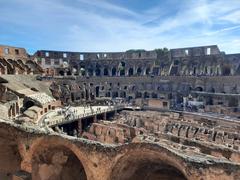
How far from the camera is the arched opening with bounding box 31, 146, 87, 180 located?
1357 centimetres

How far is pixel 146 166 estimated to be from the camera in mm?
12953

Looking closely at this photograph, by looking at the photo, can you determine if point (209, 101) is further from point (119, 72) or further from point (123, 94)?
point (119, 72)

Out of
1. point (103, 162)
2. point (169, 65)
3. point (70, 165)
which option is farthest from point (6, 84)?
point (169, 65)

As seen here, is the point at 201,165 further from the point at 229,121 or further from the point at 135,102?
the point at 135,102

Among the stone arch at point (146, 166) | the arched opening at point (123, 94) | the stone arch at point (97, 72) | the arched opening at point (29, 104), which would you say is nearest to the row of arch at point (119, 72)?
the stone arch at point (97, 72)

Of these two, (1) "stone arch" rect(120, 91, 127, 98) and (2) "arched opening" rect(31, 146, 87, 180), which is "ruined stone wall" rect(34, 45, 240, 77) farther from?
(2) "arched opening" rect(31, 146, 87, 180)

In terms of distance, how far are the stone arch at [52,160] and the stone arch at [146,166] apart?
2475mm

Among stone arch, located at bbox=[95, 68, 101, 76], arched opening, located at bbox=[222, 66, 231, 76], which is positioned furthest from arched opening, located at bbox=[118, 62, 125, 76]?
arched opening, located at bbox=[222, 66, 231, 76]

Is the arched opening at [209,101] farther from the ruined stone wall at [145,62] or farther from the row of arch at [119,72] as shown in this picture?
the row of arch at [119,72]

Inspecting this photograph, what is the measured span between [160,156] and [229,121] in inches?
806

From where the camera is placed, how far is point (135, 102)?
41438mm

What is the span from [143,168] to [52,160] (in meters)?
5.48

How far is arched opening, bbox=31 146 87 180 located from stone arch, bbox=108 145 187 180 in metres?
3.81

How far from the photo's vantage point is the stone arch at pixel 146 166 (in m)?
10.5
